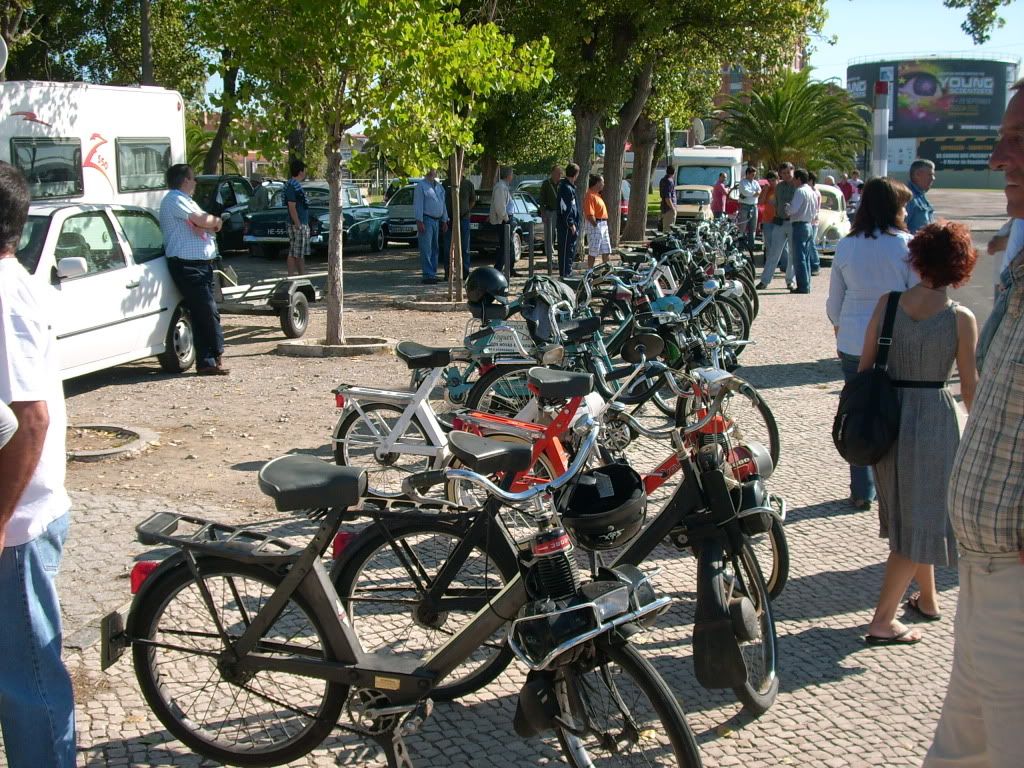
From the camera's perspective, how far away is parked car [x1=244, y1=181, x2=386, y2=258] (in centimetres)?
2333

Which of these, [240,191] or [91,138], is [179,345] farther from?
[240,191]

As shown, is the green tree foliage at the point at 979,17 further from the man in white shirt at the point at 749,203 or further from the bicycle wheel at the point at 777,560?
the bicycle wheel at the point at 777,560

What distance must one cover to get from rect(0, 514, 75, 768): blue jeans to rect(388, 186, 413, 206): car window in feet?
78.0

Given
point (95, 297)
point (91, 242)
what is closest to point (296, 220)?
point (91, 242)

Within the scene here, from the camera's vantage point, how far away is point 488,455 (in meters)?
3.44

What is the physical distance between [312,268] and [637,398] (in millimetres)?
16993

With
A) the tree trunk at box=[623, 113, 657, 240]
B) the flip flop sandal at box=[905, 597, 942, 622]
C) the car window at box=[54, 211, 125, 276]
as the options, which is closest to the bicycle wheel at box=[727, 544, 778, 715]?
the flip flop sandal at box=[905, 597, 942, 622]

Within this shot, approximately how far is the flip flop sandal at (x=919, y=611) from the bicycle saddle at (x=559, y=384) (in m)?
1.91

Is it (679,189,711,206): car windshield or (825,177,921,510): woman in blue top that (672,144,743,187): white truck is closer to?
(679,189,711,206): car windshield

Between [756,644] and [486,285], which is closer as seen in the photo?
[756,644]

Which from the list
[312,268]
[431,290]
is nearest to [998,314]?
[431,290]

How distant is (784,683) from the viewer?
14.6ft

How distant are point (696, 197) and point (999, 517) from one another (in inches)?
1146

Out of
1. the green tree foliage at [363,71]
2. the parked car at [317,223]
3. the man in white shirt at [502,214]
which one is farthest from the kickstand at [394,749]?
the parked car at [317,223]
